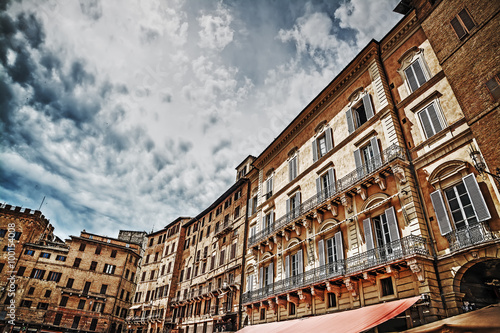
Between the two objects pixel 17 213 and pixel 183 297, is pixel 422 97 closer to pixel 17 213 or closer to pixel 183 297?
pixel 183 297

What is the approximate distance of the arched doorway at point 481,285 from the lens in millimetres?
10398

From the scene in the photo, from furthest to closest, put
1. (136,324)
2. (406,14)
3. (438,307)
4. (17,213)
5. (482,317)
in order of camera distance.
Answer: (17,213) → (136,324) → (406,14) → (438,307) → (482,317)

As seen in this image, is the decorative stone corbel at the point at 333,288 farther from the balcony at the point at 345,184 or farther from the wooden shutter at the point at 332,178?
the wooden shutter at the point at 332,178

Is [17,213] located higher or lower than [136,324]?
higher

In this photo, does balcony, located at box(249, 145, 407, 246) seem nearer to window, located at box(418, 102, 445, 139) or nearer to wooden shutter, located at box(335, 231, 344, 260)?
window, located at box(418, 102, 445, 139)

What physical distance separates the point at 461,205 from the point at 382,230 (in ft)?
11.3

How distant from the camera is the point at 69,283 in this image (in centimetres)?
4325

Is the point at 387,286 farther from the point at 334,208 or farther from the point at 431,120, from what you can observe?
the point at 431,120

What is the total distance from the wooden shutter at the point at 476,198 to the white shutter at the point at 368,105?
21.2 feet

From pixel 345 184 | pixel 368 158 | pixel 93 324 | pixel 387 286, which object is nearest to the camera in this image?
pixel 387 286

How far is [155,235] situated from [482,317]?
46062 mm

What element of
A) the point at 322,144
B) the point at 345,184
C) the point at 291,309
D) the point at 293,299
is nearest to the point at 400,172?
the point at 345,184

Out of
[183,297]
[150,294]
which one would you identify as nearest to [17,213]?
[150,294]

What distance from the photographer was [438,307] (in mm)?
10531
